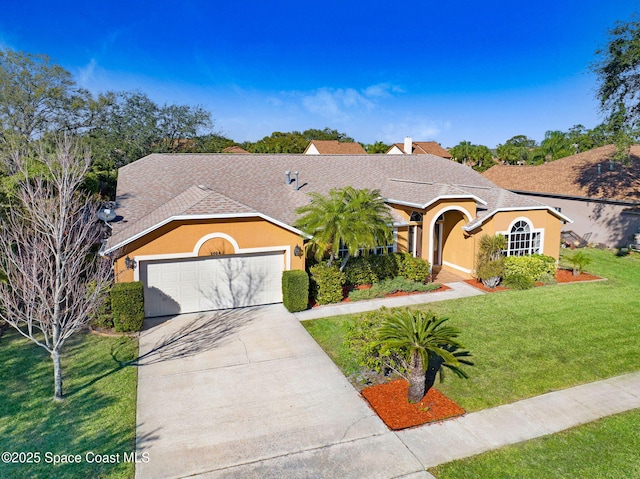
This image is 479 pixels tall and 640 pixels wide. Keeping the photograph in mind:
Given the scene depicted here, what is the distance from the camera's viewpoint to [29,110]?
37.3 metres

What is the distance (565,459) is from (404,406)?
2.94 m

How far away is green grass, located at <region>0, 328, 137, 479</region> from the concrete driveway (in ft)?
1.31

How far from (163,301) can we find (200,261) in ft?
5.85

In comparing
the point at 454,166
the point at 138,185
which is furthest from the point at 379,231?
the point at 454,166

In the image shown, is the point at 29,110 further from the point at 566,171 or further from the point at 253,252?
the point at 566,171

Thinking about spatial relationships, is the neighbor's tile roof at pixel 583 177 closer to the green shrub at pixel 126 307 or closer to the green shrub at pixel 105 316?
the green shrub at pixel 126 307

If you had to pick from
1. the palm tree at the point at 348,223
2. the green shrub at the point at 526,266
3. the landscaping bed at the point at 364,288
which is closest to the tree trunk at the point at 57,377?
the palm tree at the point at 348,223

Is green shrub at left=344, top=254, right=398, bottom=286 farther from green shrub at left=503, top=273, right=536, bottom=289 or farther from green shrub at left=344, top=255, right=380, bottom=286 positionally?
green shrub at left=503, top=273, right=536, bottom=289

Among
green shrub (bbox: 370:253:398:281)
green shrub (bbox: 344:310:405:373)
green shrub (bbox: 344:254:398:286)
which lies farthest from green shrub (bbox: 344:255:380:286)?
green shrub (bbox: 344:310:405:373)

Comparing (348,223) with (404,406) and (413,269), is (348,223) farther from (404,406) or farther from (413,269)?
(404,406)

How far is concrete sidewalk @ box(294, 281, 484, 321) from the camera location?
14.8 meters

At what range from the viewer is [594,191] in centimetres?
2678

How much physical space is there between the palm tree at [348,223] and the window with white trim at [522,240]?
7106mm

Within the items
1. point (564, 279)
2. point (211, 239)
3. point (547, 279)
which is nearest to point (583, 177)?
point (564, 279)
